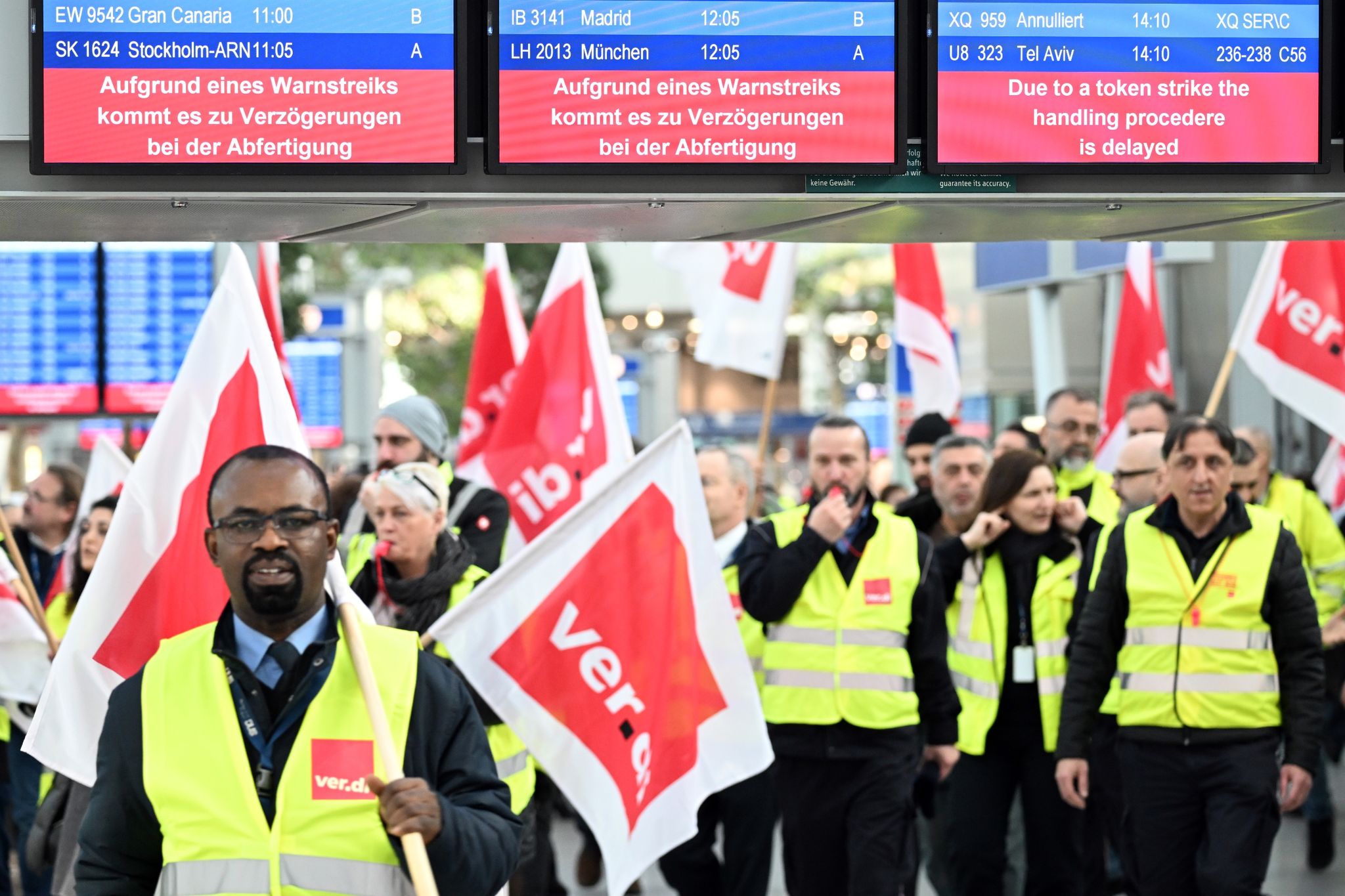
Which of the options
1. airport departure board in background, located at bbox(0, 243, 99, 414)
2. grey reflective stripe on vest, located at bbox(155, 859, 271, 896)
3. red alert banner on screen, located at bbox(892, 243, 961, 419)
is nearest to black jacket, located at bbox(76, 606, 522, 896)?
grey reflective stripe on vest, located at bbox(155, 859, 271, 896)

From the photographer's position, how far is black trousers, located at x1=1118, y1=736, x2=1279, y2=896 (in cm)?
656

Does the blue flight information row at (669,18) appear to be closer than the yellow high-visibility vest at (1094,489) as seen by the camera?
Yes

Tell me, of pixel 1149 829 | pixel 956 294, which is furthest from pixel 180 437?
pixel 956 294

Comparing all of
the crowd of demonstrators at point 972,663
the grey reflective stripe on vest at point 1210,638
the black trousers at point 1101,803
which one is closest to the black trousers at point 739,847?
the crowd of demonstrators at point 972,663

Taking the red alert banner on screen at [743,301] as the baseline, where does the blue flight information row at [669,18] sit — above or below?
above

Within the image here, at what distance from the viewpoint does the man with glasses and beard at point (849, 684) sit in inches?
287

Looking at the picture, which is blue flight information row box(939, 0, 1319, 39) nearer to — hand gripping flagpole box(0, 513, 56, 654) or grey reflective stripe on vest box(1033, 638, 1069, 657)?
grey reflective stripe on vest box(1033, 638, 1069, 657)

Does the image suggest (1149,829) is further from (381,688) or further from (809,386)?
(809,386)

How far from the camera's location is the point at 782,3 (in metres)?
4.96

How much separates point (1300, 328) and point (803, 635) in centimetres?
372

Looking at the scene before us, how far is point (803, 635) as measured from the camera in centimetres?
749

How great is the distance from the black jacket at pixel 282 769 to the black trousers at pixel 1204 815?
11.8 feet

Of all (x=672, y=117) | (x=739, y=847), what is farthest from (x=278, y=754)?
(x=739, y=847)

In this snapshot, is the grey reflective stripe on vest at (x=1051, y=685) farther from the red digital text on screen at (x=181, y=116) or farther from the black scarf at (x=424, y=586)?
the red digital text on screen at (x=181, y=116)
